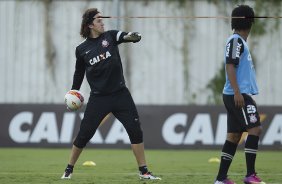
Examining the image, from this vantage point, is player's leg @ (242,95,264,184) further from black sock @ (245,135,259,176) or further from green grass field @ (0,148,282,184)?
green grass field @ (0,148,282,184)

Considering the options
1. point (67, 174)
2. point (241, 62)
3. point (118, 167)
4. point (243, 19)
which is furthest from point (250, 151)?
point (118, 167)

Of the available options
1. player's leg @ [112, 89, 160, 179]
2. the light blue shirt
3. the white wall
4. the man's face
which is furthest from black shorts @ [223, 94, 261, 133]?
the white wall

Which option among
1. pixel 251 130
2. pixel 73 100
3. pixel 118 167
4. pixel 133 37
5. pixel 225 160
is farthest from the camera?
pixel 118 167

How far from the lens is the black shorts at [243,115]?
1002cm

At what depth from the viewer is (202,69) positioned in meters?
26.1

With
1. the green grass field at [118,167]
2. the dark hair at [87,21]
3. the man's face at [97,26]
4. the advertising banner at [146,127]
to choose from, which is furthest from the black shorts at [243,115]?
the advertising banner at [146,127]

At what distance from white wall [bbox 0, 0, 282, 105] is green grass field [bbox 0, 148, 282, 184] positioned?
249 inches

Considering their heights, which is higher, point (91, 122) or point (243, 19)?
point (243, 19)

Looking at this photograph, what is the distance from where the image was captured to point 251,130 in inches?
396

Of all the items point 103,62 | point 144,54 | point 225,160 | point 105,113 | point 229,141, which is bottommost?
point 225,160

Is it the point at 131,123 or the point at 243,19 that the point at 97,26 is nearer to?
the point at 131,123

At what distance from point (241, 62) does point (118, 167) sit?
465 cm

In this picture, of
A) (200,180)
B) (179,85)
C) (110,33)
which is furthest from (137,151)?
(179,85)

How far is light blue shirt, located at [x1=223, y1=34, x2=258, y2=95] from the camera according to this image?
10047 mm
